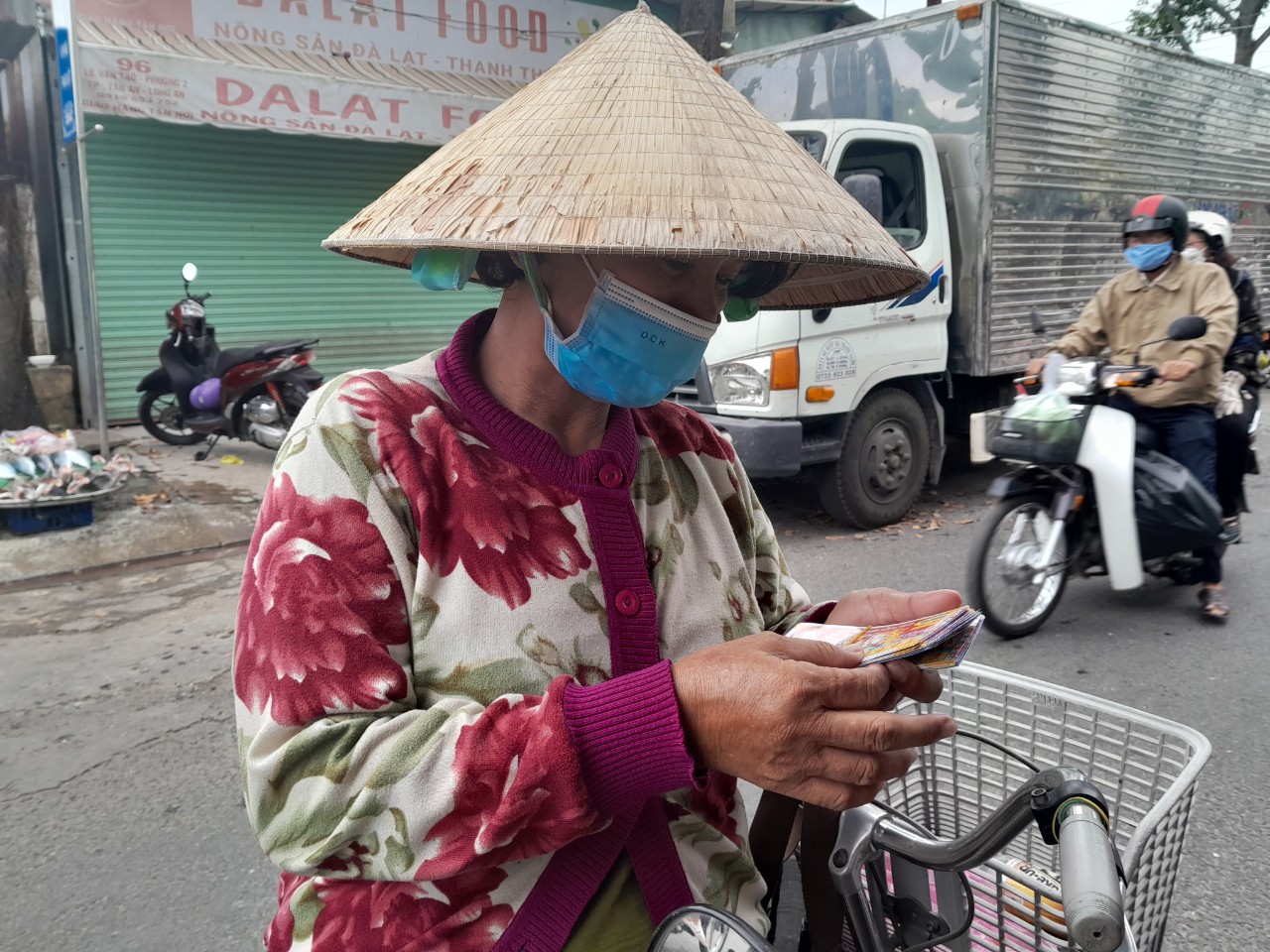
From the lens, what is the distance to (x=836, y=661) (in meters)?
1.07

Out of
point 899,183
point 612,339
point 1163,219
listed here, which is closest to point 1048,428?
point 1163,219

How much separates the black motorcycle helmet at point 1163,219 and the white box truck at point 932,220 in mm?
676

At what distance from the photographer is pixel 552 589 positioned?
1.21 meters

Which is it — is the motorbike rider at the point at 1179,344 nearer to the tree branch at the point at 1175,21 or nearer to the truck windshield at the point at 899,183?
the truck windshield at the point at 899,183

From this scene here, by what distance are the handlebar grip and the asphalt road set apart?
68.9 inches

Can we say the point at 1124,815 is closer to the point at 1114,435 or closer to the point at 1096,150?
the point at 1114,435

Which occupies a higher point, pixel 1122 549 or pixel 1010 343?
pixel 1010 343

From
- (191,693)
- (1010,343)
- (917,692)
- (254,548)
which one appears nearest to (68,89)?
(191,693)

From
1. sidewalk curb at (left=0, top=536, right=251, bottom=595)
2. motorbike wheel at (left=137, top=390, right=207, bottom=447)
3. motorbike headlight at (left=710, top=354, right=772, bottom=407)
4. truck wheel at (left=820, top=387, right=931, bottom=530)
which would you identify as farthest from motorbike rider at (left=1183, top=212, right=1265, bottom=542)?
motorbike wheel at (left=137, top=390, right=207, bottom=447)

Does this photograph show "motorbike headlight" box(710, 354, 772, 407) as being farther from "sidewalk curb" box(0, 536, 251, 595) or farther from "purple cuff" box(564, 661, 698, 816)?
"purple cuff" box(564, 661, 698, 816)

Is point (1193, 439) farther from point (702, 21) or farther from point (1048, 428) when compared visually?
point (702, 21)

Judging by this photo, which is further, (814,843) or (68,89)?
(68,89)

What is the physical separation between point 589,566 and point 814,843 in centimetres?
48

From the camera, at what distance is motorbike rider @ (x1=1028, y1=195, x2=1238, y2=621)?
4.38m
